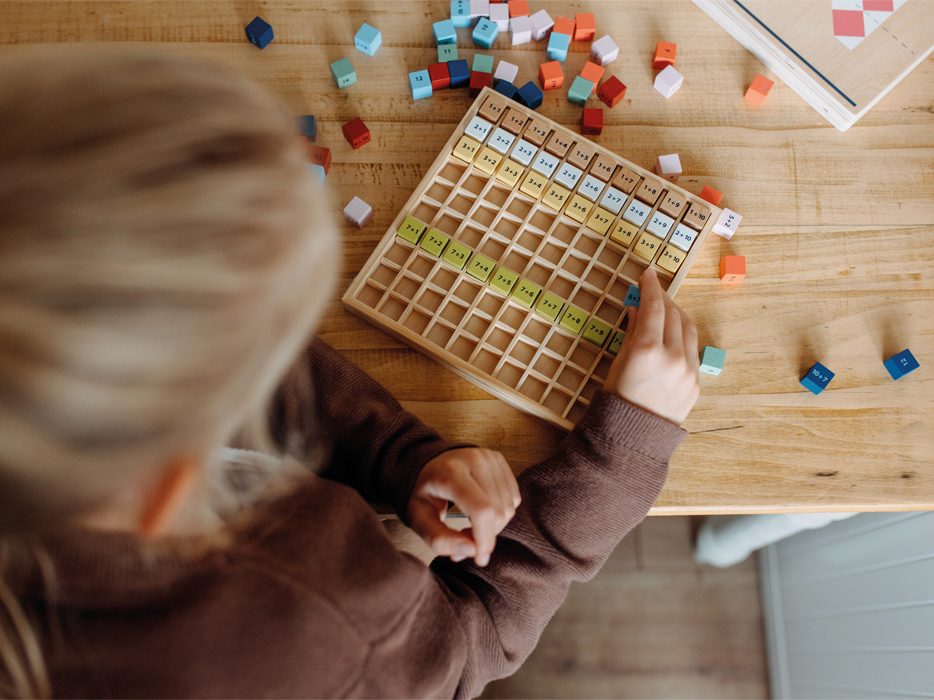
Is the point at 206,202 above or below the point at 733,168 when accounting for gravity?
above

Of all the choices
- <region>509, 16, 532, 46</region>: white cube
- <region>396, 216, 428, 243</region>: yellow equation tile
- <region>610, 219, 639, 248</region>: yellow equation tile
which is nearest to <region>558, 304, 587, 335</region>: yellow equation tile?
<region>610, 219, 639, 248</region>: yellow equation tile

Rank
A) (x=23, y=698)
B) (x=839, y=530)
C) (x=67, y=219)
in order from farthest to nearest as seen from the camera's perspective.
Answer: (x=839, y=530), (x=23, y=698), (x=67, y=219)

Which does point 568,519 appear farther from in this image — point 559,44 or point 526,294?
point 559,44

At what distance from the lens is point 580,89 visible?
992mm

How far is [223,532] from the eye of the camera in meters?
0.65

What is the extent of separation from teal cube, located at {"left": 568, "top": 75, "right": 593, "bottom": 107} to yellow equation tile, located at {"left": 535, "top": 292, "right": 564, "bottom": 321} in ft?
0.98

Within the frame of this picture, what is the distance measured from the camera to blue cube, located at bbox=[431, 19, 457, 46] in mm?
1005

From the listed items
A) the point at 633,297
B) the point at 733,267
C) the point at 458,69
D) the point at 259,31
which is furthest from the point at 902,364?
the point at 259,31

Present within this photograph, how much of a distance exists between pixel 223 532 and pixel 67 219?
33 centimetres

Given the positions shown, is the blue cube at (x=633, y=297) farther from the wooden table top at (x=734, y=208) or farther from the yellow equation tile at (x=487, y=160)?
the yellow equation tile at (x=487, y=160)

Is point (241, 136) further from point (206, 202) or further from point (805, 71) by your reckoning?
point (805, 71)

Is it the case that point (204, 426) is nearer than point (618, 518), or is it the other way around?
point (204, 426)

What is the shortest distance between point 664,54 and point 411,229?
44 cm

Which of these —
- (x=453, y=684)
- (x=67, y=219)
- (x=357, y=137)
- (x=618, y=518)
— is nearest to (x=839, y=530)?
(x=618, y=518)
